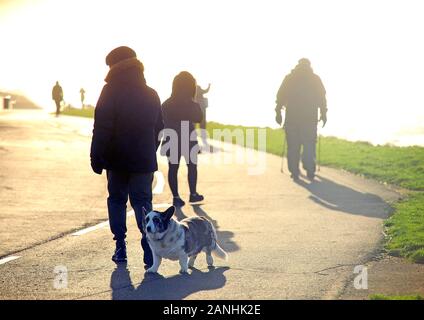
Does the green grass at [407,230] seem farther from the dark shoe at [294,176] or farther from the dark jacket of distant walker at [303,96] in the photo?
the dark jacket of distant walker at [303,96]

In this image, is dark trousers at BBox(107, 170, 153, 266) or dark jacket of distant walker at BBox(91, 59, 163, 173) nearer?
dark jacket of distant walker at BBox(91, 59, 163, 173)

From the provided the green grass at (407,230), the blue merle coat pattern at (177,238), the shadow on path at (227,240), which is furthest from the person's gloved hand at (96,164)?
the green grass at (407,230)

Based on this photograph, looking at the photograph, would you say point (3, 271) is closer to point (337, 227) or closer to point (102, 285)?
point (102, 285)

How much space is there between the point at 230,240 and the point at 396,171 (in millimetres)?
10149

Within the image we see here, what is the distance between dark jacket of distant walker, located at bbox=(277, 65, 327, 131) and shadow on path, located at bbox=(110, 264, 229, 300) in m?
11.1

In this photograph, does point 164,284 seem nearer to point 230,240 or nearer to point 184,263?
point 184,263

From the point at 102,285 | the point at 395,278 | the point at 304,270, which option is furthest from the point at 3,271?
the point at 395,278

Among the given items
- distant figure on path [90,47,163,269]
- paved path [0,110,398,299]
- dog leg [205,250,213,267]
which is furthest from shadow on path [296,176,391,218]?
distant figure on path [90,47,163,269]

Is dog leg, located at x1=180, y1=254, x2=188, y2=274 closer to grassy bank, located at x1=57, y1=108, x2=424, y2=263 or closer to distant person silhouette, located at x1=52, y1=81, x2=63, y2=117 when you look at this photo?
grassy bank, located at x1=57, y1=108, x2=424, y2=263

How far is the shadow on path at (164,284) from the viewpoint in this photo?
30.3 ft

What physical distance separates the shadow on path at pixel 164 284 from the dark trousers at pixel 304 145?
424 inches

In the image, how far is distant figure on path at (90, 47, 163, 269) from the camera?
10.7 m
